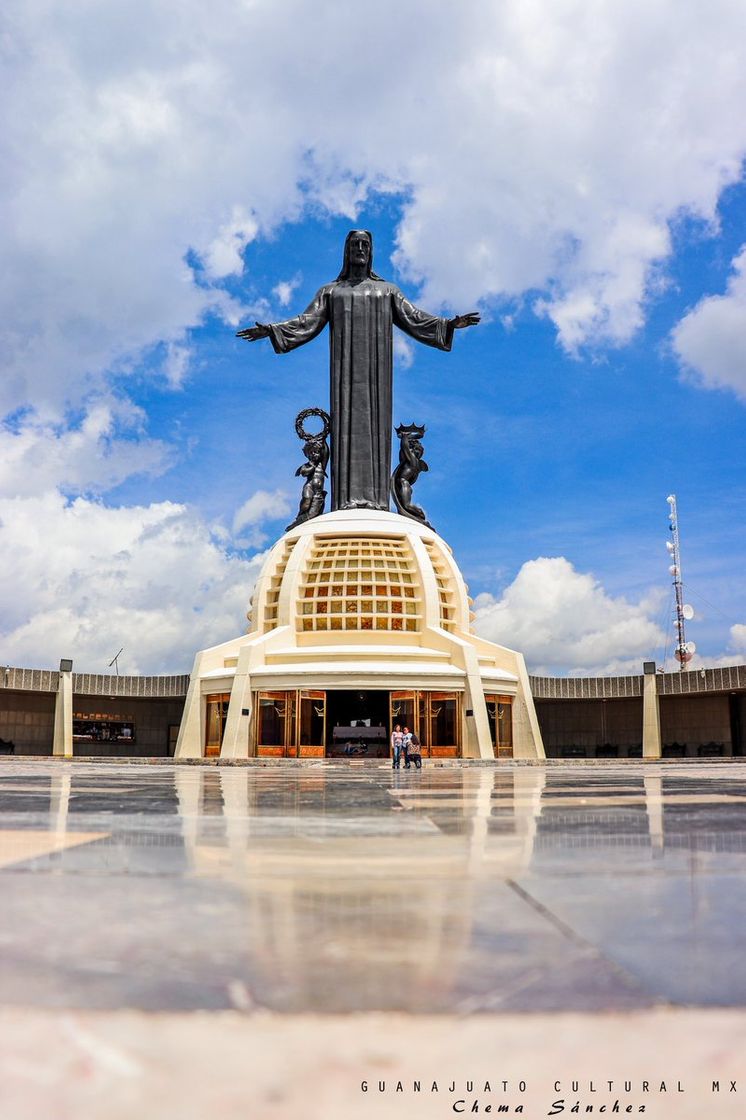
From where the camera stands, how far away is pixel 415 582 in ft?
132

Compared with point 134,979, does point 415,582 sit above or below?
above

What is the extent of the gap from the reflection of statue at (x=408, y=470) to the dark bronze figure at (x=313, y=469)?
4012 mm

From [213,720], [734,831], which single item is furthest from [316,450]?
[734,831]

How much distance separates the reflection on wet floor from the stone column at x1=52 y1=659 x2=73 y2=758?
4218 centimetres

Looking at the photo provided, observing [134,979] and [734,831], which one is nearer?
[134,979]

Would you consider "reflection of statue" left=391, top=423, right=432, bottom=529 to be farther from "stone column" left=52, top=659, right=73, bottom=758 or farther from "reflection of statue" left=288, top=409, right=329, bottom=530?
"stone column" left=52, top=659, right=73, bottom=758

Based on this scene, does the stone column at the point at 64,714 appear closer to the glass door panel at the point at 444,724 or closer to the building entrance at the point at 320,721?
the building entrance at the point at 320,721

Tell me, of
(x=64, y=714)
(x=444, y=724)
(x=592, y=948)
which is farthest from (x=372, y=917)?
(x=64, y=714)

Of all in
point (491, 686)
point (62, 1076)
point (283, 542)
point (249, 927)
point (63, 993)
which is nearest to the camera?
point (62, 1076)

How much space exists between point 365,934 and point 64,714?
45.9 metres

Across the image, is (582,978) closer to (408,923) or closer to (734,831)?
(408,923)

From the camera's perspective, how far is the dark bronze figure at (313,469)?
4672 centimetres

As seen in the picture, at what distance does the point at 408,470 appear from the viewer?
4794 cm

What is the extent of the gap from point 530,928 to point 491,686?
3473cm
